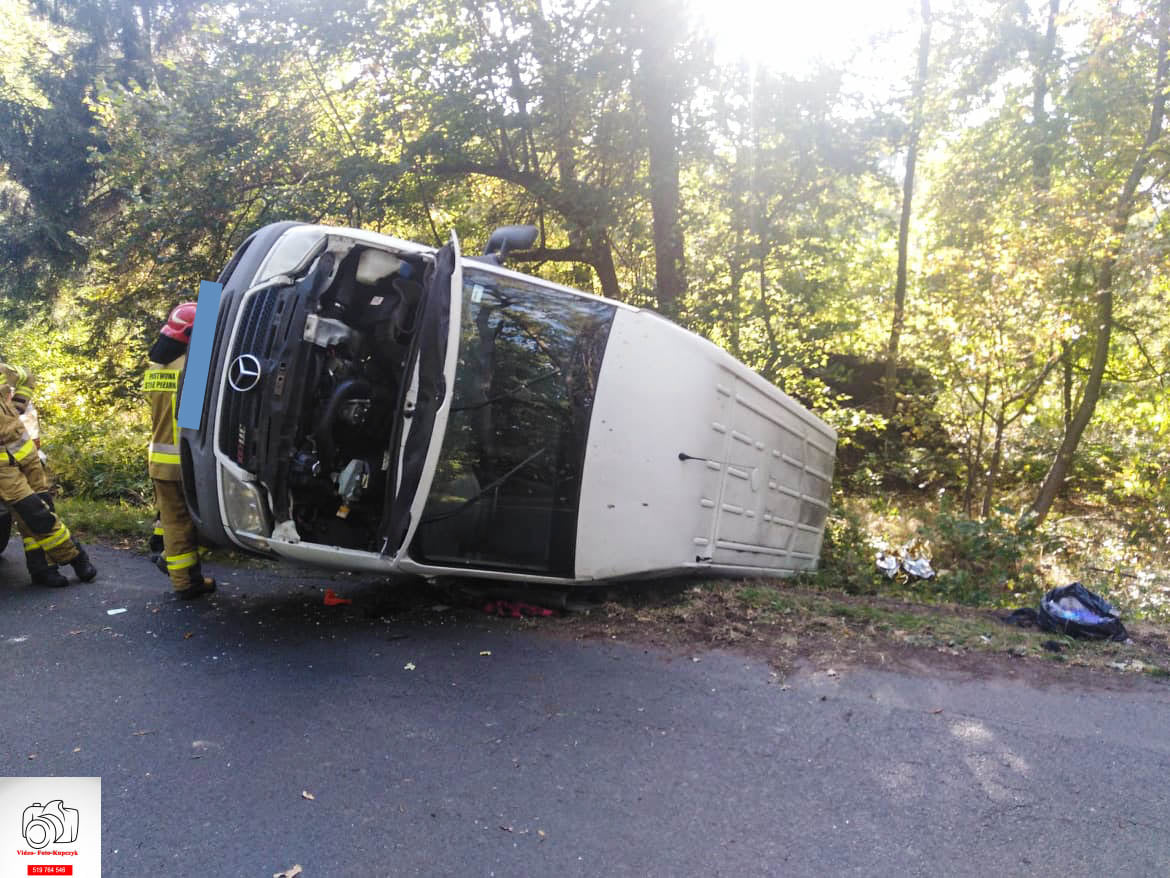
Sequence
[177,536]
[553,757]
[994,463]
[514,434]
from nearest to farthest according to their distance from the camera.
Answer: [553,757] → [514,434] → [177,536] → [994,463]

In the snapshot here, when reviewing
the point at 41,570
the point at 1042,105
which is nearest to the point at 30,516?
the point at 41,570

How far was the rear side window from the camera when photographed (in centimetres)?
431

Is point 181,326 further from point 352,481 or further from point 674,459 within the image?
point 674,459

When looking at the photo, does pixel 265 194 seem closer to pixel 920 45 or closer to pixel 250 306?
pixel 250 306

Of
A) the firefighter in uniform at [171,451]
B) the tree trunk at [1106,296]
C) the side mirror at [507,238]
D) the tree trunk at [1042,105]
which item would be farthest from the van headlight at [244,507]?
the tree trunk at [1042,105]

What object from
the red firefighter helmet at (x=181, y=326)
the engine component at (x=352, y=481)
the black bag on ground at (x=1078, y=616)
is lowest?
the black bag on ground at (x=1078, y=616)

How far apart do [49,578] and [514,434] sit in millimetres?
3485

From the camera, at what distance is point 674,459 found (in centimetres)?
502

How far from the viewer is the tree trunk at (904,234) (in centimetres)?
1106

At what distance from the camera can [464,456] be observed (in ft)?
14.2

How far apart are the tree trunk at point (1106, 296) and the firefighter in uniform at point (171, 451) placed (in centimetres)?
780

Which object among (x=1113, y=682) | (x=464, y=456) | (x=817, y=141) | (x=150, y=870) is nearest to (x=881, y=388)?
(x=817, y=141)

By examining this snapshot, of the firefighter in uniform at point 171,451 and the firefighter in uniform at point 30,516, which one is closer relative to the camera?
the firefighter in uniform at point 171,451

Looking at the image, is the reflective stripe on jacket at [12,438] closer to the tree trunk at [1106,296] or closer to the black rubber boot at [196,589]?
the black rubber boot at [196,589]
